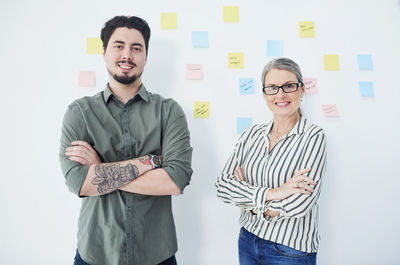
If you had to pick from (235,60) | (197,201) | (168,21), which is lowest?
(197,201)

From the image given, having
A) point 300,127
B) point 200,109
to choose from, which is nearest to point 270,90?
point 300,127

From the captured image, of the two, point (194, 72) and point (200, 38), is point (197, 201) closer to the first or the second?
point (194, 72)

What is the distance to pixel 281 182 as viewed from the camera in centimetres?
127

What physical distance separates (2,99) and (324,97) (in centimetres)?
203

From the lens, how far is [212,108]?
1.75 metres

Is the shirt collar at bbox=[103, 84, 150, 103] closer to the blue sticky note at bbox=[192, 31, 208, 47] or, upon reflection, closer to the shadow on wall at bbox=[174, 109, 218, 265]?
the shadow on wall at bbox=[174, 109, 218, 265]

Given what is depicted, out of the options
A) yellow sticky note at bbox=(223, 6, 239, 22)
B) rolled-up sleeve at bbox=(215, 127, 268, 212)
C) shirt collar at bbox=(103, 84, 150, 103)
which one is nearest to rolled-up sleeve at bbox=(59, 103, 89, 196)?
shirt collar at bbox=(103, 84, 150, 103)

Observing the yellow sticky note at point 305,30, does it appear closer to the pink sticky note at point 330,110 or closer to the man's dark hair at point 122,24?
the pink sticky note at point 330,110

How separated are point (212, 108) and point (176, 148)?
0.54 meters

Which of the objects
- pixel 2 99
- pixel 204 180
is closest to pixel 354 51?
pixel 204 180

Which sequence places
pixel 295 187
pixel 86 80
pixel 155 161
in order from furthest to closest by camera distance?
pixel 86 80
pixel 155 161
pixel 295 187

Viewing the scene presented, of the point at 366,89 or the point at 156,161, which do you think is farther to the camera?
the point at 366,89

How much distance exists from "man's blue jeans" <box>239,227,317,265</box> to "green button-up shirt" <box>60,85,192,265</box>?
1.18 ft

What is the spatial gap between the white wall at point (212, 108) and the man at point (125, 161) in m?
0.36
